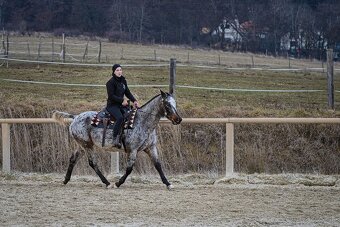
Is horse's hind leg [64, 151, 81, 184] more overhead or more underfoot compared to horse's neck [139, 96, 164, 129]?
more underfoot

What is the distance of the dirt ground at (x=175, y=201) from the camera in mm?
9367

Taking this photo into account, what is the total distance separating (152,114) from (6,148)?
3.83 metres

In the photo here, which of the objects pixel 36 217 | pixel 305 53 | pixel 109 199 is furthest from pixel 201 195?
pixel 305 53

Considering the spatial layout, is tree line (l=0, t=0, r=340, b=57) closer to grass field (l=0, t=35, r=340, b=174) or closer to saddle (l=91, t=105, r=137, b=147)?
grass field (l=0, t=35, r=340, b=174)

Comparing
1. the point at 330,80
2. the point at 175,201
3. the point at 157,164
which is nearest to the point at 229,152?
the point at 157,164

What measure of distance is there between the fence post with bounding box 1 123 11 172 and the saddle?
281 cm

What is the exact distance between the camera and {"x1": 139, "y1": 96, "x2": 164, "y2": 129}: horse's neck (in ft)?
42.1

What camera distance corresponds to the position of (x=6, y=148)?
15.0 m

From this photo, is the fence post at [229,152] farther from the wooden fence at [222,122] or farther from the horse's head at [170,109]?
the horse's head at [170,109]

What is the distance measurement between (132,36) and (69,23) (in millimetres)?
4478

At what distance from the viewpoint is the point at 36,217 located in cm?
960

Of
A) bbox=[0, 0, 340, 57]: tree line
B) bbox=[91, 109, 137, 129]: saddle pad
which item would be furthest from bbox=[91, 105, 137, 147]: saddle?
bbox=[0, 0, 340, 57]: tree line

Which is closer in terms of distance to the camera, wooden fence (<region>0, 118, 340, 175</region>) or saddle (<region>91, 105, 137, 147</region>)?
saddle (<region>91, 105, 137, 147</region>)

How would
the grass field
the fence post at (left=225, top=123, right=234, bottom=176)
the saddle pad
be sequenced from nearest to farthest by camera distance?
the saddle pad
the fence post at (left=225, top=123, right=234, bottom=176)
the grass field
